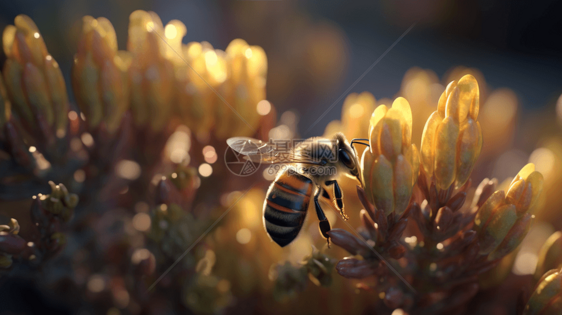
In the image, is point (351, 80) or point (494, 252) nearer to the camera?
point (494, 252)

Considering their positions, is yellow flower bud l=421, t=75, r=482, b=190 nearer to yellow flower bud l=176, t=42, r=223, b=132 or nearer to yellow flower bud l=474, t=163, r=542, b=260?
yellow flower bud l=474, t=163, r=542, b=260

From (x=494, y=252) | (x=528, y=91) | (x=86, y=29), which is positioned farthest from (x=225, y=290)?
(x=528, y=91)

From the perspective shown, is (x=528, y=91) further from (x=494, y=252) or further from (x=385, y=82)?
(x=494, y=252)

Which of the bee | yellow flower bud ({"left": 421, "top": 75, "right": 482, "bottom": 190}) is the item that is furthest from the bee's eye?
yellow flower bud ({"left": 421, "top": 75, "right": 482, "bottom": 190})

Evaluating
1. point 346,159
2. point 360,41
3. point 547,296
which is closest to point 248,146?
point 346,159

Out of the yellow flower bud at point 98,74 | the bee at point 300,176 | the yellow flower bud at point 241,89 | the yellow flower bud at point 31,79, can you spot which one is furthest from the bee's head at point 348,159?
the yellow flower bud at point 31,79
